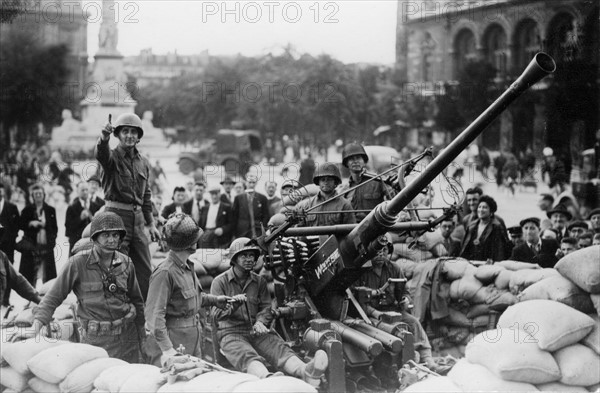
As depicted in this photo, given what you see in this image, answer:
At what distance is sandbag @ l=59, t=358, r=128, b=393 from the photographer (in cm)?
510

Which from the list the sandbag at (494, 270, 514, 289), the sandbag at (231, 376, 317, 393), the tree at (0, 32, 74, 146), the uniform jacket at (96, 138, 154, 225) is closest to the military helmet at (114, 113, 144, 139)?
the uniform jacket at (96, 138, 154, 225)

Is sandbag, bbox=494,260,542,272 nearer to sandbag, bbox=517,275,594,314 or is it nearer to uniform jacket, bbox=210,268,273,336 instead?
sandbag, bbox=517,275,594,314

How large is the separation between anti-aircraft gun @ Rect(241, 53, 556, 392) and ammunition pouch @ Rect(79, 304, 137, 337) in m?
1.12

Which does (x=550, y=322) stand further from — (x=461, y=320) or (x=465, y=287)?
(x=461, y=320)

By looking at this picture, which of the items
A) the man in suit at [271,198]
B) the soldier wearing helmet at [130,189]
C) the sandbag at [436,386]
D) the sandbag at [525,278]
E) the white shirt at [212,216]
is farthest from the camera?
the white shirt at [212,216]

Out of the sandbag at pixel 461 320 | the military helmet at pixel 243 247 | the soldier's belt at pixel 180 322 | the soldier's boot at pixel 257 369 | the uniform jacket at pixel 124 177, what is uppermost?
the uniform jacket at pixel 124 177

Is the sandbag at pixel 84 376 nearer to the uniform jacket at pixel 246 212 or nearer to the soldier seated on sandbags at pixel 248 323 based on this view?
the soldier seated on sandbags at pixel 248 323

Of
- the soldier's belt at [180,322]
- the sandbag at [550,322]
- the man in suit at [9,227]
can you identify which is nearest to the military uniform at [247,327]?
the soldier's belt at [180,322]

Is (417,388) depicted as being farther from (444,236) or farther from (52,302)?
(444,236)

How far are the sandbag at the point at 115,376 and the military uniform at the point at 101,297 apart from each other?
797mm

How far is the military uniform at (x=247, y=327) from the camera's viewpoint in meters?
5.84

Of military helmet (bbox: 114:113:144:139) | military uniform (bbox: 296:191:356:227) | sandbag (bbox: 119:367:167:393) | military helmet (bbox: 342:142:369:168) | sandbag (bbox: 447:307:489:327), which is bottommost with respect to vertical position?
sandbag (bbox: 447:307:489:327)

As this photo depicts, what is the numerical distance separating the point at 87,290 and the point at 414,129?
30884 millimetres

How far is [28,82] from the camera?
2231 cm
